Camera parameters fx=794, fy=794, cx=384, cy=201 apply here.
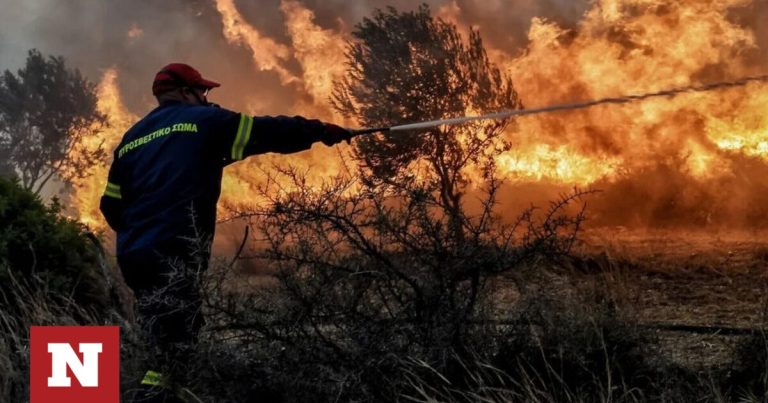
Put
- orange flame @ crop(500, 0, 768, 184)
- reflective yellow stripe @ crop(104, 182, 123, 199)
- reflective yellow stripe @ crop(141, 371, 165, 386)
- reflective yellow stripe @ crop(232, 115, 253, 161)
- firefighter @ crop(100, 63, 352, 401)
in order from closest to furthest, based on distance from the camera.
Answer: reflective yellow stripe @ crop(141, 371, 165, 386) → firefighter @ crop(100, 63, 352, 401) → reflective yellow stripe @ crop(232, 115, 253, 161) → reflective yellow stripe @ crop(104, 182, 123, 199) → orange flame @ crop(500, 0, 768, 184)

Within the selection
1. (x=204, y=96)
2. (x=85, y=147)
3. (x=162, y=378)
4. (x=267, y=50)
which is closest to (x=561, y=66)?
(x=267, y=50)

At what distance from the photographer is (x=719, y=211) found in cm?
1634

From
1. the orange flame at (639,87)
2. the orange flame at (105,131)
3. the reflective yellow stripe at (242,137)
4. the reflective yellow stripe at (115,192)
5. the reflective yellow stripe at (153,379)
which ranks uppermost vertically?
the orange flame at (105,131)

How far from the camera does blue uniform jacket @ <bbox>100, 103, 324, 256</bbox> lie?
13.5 feet

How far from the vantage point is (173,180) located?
4113 millimetres

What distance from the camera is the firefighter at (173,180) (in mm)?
4031

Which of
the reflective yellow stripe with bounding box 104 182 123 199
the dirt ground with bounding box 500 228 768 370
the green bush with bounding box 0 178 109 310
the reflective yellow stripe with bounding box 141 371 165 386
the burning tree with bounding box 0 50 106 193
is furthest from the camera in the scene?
the burning tree with bounding box 0 50 106 193

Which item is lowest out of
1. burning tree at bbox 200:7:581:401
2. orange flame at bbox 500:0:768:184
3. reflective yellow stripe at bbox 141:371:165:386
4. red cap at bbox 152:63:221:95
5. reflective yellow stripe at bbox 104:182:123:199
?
reflective yellow stripe at bbox 141:371:165:386

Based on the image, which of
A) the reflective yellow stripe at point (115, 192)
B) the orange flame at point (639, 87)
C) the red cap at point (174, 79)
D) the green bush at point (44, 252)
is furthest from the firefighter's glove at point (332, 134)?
the orange flame at point (639, 87)

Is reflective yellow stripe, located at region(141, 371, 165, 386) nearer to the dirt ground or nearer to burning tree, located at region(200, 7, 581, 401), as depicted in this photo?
burning tree, located at region(200, 7, 581, 401)

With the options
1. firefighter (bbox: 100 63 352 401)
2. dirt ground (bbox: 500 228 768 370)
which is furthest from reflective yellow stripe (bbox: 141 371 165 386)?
dirt ground (bbox: 500 228 768 370)

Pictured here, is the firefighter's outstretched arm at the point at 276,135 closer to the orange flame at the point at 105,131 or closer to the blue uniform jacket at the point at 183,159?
the blue uniform jacket at the point at 183,159

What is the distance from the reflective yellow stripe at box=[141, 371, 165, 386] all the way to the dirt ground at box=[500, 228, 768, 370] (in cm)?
187

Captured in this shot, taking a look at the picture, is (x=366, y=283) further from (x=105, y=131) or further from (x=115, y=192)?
(x=105, y=131)
